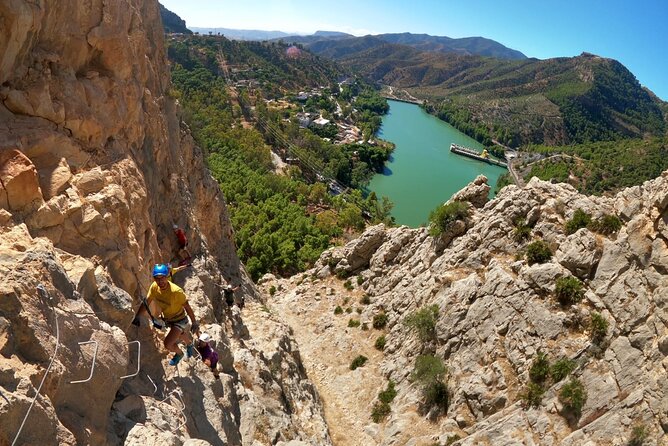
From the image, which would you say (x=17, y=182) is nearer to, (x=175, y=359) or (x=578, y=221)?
(x=175, y=359)

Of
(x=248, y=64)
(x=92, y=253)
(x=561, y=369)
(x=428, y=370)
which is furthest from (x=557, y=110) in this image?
(x=92, y=253)

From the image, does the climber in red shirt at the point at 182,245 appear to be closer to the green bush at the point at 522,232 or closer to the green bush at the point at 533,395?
the green bush at the point at 533,395

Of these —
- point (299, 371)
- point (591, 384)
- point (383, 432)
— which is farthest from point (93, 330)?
point (591, 384)

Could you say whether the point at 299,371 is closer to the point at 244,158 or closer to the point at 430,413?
the point at 430,413

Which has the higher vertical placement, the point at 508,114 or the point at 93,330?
the point at 508,114

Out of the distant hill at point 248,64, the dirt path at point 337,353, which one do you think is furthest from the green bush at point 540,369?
the distant hill at point 248,64
